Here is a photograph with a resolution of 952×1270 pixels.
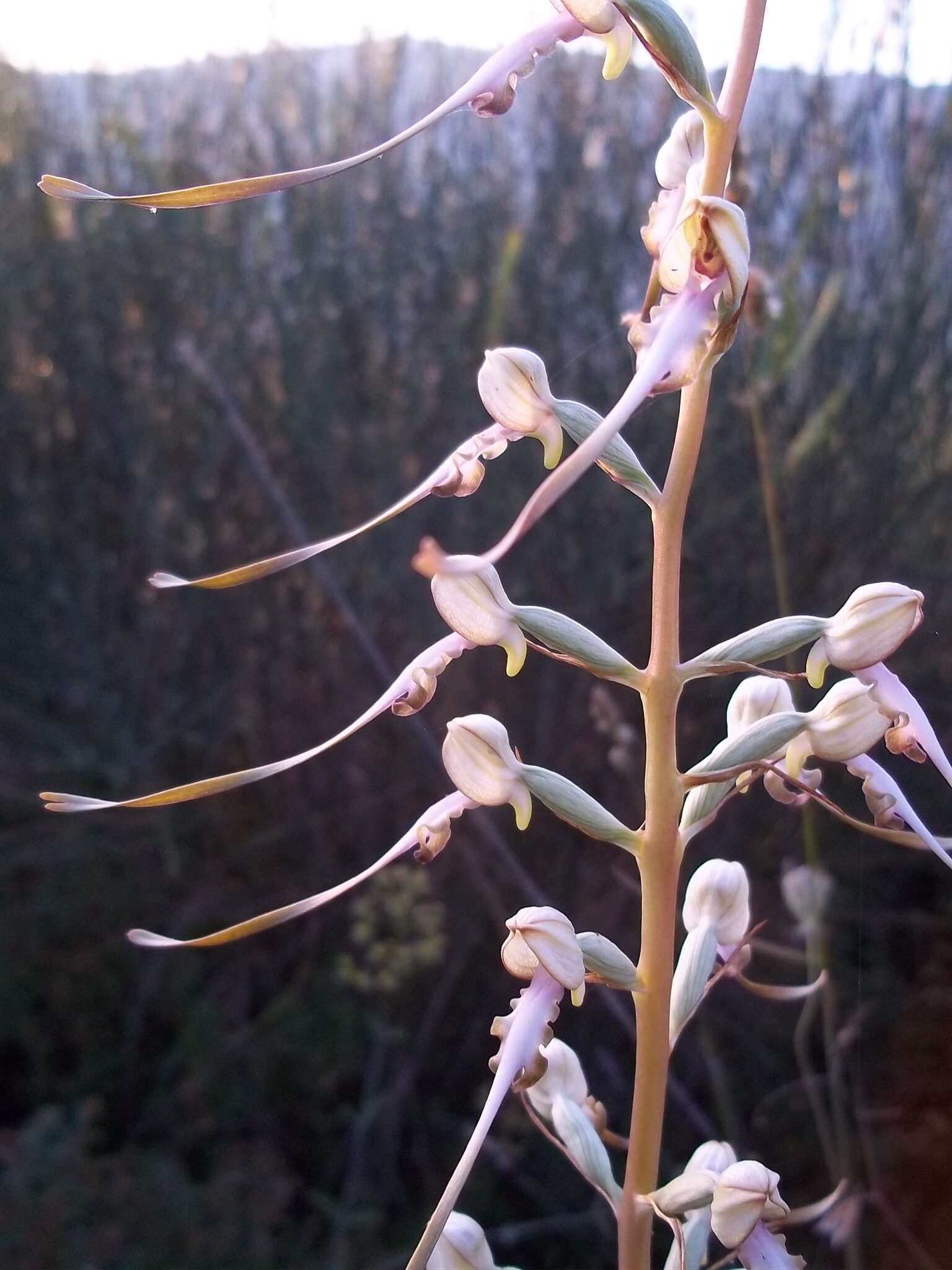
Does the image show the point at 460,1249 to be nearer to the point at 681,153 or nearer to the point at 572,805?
the point at 572,805

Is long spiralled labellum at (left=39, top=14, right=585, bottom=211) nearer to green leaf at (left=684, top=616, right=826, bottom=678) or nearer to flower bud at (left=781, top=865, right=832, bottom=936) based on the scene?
green leaf at (left=684, top=616, right=826, bottom=678)

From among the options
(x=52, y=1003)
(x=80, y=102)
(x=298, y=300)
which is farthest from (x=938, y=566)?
(x=80, y=102)

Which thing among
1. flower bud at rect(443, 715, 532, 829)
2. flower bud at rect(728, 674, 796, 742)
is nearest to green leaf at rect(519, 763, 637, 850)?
flower bud at rect(443, 715, 532, 829)

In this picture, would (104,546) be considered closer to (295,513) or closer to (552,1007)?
(295,513)

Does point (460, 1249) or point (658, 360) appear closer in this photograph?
point (658, 360)

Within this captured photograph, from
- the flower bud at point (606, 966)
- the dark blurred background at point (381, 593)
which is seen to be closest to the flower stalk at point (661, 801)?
the flower bud at point (606, 966)

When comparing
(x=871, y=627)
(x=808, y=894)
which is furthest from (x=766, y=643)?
(x=808, y=894)
